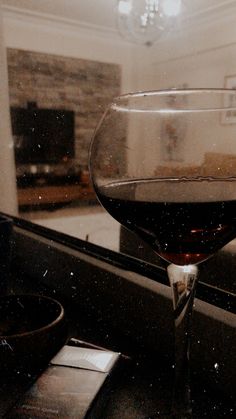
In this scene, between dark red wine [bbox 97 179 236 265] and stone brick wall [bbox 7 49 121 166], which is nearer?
dark red wine [bbox 97 179 236 265]

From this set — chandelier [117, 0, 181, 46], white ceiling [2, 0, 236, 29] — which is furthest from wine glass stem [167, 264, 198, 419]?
white ceiling [2, 0, 236, 29]

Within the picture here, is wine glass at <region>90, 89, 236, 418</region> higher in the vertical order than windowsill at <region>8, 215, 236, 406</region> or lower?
higher

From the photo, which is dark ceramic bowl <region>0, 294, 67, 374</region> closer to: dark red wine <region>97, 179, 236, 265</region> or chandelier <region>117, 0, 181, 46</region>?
dark red wine <region>97, 179, 236, 265</region>

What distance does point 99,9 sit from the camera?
4621 mm

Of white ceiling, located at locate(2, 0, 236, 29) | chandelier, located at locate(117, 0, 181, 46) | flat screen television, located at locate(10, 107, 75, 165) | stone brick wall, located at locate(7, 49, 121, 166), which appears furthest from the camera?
flat screen television, located at locate(10, 107, 75, 165)

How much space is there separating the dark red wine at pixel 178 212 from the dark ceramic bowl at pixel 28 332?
0.15 m

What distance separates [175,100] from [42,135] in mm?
6101

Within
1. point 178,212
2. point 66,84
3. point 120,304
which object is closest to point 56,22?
point 66,84

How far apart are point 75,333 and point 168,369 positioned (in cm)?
13

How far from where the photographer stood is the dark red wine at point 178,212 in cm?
33

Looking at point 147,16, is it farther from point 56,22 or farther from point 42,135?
point 42,135

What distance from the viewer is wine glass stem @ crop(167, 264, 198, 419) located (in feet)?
1.20

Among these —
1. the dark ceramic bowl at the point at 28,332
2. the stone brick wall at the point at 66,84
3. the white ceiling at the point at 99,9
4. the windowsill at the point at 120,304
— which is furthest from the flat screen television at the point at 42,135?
the dark ceramic bowl at the point at 28,332

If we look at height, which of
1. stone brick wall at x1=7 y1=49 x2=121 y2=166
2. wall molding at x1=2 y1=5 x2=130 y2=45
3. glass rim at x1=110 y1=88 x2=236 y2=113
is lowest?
glass rim at x1=110 y1=88 x2=236 y2=113
